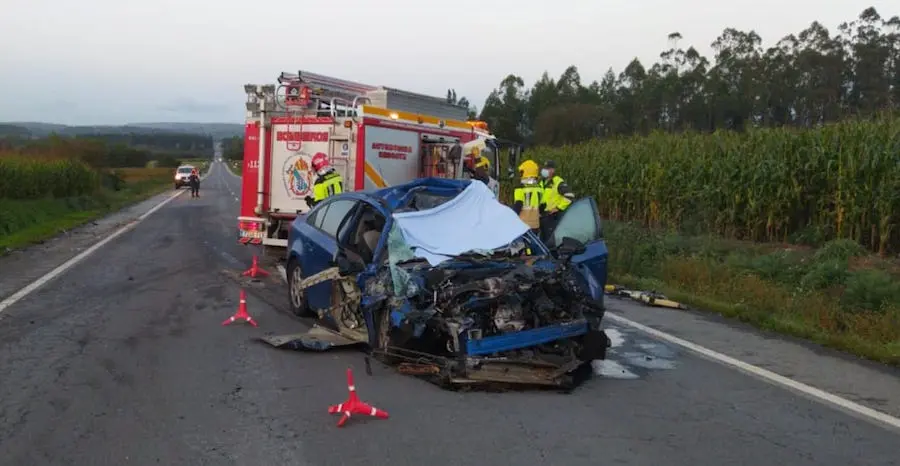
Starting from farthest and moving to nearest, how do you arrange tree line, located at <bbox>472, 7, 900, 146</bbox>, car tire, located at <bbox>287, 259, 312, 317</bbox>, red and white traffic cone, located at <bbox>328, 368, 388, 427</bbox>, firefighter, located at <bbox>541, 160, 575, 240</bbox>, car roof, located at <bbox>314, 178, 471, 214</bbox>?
tree line, located at <bbox>472, 7, 900, 146</bbox> < firefighter, located at <bbox>541, 160, 575, 240</bbox> < car tire, located at <bbox>287, 259, 312, 317</bbox> < car roof, located at <bbox>314, 178, 471, 214</bbox> < red and white traffic cone, located at <bbox>328, 368, 388, 427</bbox>

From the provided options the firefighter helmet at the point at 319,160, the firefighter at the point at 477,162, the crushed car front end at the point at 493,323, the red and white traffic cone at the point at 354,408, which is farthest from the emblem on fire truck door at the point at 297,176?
the red and white traffic cone at the point at 354,408

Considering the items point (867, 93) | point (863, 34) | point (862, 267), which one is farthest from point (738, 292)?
point (863, 34)

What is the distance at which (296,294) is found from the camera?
9805 millimetres

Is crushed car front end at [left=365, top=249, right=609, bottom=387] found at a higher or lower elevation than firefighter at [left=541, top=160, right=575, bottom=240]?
lower

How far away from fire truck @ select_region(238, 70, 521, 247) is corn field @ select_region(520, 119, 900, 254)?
6.06 m

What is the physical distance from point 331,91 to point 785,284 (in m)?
7.77

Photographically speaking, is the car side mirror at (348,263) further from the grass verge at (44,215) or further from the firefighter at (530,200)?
the grass verge at (44,215)

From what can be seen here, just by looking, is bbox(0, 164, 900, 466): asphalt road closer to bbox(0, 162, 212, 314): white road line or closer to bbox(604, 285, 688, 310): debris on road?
bbox(0, 162, 212, 314): white road line

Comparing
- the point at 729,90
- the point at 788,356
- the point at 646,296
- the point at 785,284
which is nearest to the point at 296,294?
the point at 646,296

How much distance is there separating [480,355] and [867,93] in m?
49.5

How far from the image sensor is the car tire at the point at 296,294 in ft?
31.5

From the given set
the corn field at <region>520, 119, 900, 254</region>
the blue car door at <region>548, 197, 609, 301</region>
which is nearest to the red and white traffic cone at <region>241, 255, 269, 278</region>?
the blue car door at <region>548, 197, 609, 301</region>

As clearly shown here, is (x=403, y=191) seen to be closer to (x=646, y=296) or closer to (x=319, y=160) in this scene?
(x=646, y=296)

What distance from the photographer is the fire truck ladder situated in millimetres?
13296
